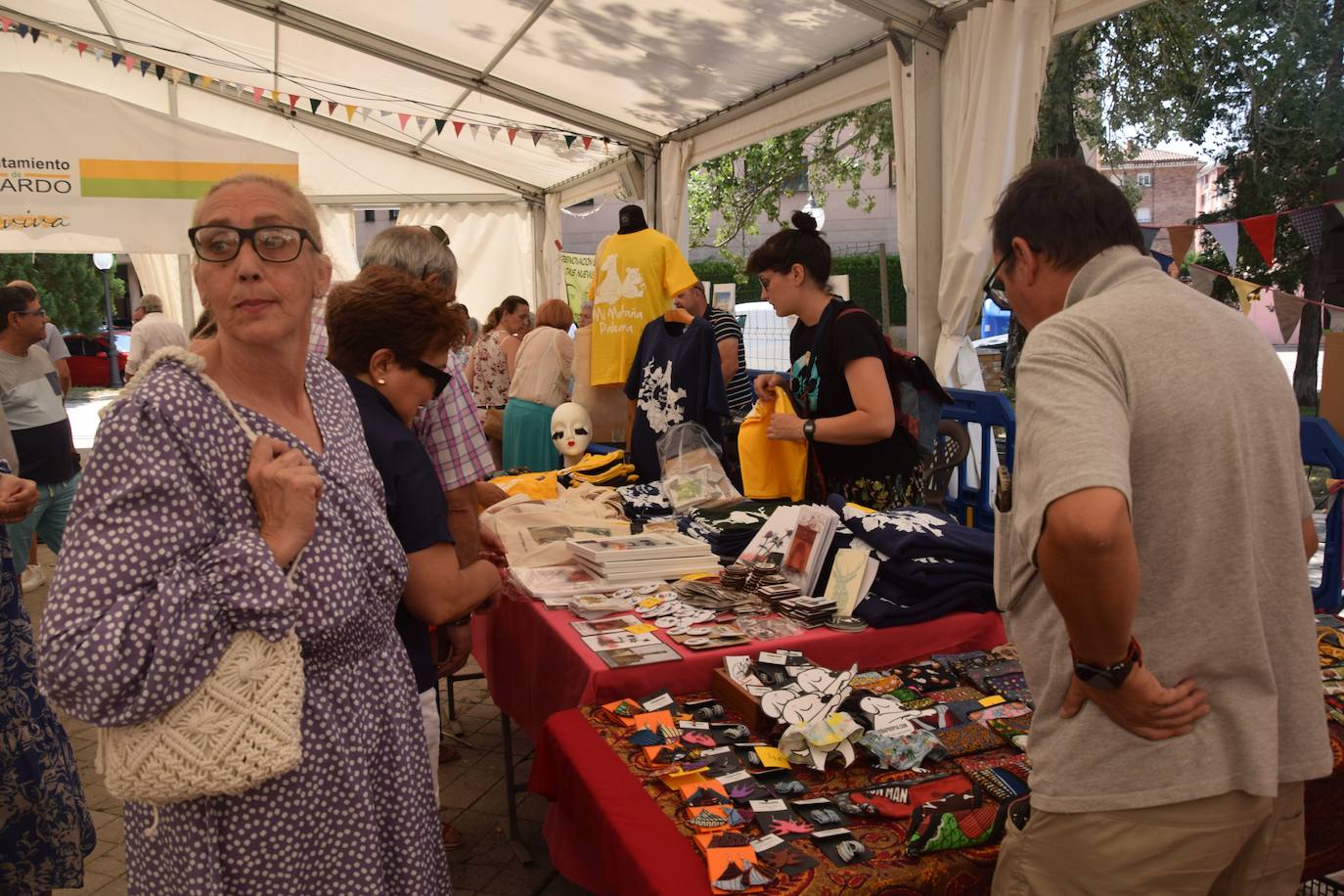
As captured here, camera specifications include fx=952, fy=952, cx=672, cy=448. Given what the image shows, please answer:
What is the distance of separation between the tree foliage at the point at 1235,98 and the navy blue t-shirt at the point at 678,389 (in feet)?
7.36

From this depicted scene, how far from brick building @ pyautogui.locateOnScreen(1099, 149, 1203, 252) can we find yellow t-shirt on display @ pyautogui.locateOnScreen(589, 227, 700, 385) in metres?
3.62

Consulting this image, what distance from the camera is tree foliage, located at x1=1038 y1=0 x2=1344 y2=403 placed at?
15.0 feet

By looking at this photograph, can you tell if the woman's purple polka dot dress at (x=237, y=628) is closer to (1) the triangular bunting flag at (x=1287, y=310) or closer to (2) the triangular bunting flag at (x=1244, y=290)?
(2) the triangular bunting flag at (x=1244, y=290)

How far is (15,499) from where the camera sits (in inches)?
87.0

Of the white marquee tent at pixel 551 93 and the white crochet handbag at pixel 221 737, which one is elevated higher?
the white marquee tent at pixel 551 93

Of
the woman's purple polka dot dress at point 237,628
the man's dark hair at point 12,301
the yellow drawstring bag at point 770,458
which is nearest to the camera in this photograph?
the woman's purple polka dot dress at point 237,628

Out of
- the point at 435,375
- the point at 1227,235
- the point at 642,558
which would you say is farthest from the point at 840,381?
the point at 1227,235

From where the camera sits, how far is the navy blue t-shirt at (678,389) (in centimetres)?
401

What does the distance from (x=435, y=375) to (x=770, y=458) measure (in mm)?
1516

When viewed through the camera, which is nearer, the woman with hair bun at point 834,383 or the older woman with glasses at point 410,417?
the older woman with glasses at point 410,417

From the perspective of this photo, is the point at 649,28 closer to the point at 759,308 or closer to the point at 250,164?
the point at 250,164

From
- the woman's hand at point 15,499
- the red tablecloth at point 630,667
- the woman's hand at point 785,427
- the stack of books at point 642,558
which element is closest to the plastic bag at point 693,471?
the woman's hand at point 785,427

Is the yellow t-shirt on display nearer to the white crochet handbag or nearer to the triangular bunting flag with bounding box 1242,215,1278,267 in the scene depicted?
the triangular bunting flag with bounding box 1242,215,1278,267

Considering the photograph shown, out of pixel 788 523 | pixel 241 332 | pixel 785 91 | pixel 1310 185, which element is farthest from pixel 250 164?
pixel 1310 185
